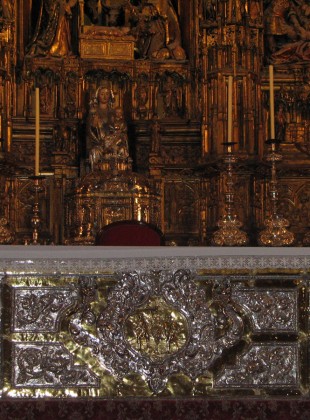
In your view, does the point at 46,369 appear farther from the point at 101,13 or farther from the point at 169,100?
the point at 101,13

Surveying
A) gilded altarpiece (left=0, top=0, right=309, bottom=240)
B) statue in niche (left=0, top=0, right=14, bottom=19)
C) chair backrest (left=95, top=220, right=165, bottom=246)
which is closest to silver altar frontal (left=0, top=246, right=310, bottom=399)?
chair backrest (left=95, top=220, right=165, bottom=246)

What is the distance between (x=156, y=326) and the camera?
5.75 m

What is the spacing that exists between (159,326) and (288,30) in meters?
5.97

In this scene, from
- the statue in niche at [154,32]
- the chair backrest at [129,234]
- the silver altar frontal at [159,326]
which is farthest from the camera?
the statue in niche at [154,32]

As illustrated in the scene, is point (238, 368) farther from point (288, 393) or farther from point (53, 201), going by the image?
point (53, 201)

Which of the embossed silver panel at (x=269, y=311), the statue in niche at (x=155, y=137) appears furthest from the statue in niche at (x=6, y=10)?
the embossed silver panel at (x=269, y=311)

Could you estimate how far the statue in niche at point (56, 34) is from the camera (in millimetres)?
10727

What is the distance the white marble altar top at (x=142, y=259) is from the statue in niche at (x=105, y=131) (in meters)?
4.34

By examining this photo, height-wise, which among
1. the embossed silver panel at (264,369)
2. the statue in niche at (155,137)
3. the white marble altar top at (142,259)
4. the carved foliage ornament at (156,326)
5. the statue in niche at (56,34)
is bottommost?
the embossed silver panel at (264,369)

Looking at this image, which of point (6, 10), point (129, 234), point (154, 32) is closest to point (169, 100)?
point (154, 32)

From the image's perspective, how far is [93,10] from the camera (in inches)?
432

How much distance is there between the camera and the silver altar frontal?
18.6 feet

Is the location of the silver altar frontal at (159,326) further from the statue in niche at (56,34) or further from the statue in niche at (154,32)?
the statue in niche at (154,32)

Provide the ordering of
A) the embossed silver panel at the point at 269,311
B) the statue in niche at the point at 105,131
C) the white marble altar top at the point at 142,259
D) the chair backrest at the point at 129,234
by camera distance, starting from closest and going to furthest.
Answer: the white marble altar top at the point at 142,259 < the embossed silver panel at the point at 269,311 < the chair backrest at the point at 129,234 < the statue in niche at the point at 105,131
